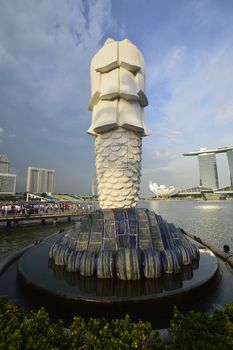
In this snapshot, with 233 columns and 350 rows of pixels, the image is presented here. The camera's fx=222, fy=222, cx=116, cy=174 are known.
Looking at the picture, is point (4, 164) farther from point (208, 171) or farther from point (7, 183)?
point (208, 171)

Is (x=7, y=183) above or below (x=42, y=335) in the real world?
above

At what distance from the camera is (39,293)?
6.59 metres

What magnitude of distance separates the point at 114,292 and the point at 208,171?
157 m

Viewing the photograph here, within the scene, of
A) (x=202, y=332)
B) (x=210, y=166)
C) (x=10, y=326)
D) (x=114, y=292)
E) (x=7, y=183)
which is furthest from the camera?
(x=210, y=166)

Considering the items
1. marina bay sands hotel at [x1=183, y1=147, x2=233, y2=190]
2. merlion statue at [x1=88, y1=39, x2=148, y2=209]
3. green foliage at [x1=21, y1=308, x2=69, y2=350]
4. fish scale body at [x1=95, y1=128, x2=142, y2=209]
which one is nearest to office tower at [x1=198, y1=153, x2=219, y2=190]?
marina bay sands hotel at [x1=183, y1=147, x2=233, y2=190]

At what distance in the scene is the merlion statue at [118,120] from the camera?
13.1 metres

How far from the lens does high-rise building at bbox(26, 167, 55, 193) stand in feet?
461

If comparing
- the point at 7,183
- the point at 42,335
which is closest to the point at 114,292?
the point at 42,335

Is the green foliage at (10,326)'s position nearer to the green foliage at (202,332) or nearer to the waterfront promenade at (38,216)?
the green foliage at (202,332)

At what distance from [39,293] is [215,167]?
159643 millimetres

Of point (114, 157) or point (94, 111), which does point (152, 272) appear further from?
point (94, 111)

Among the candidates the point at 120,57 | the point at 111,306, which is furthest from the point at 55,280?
the point at 120,57

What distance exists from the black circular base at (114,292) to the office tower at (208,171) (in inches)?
6025

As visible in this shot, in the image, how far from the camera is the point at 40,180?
146m
